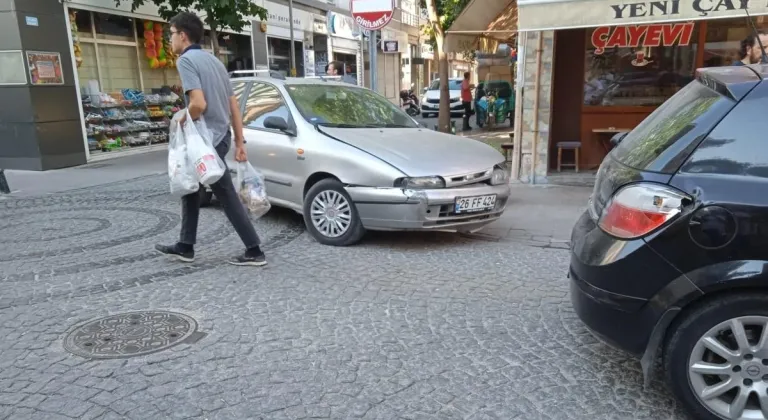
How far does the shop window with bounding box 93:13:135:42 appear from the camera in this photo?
1240 cm

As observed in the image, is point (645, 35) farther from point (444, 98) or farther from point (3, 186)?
point (3, 186)

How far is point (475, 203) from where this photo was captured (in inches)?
213

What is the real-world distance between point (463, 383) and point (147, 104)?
12402 millimetres

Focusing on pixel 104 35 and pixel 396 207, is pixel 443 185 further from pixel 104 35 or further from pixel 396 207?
pixel 104 35

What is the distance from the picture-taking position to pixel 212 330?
376cm

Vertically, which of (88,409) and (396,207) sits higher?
(396,207)

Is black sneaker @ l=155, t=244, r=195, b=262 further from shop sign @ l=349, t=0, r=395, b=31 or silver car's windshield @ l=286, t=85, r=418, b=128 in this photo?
shop sign @ l=349, t=0, r=395, b=31

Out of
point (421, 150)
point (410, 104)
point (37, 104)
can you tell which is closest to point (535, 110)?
point (421, 150)

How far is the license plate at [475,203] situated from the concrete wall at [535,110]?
11.0ft

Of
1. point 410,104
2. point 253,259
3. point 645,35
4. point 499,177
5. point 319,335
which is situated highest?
point 645,35

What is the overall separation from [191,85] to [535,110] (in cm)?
530

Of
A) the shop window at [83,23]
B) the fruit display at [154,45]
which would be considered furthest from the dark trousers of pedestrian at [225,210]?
the fruit display at [154,45]

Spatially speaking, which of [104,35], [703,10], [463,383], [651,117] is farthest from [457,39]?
[463,383]

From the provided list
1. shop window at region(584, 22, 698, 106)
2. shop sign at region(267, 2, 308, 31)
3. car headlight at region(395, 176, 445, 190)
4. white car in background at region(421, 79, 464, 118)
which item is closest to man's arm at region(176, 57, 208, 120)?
car headlight at region(395, 176, 445, 190)
